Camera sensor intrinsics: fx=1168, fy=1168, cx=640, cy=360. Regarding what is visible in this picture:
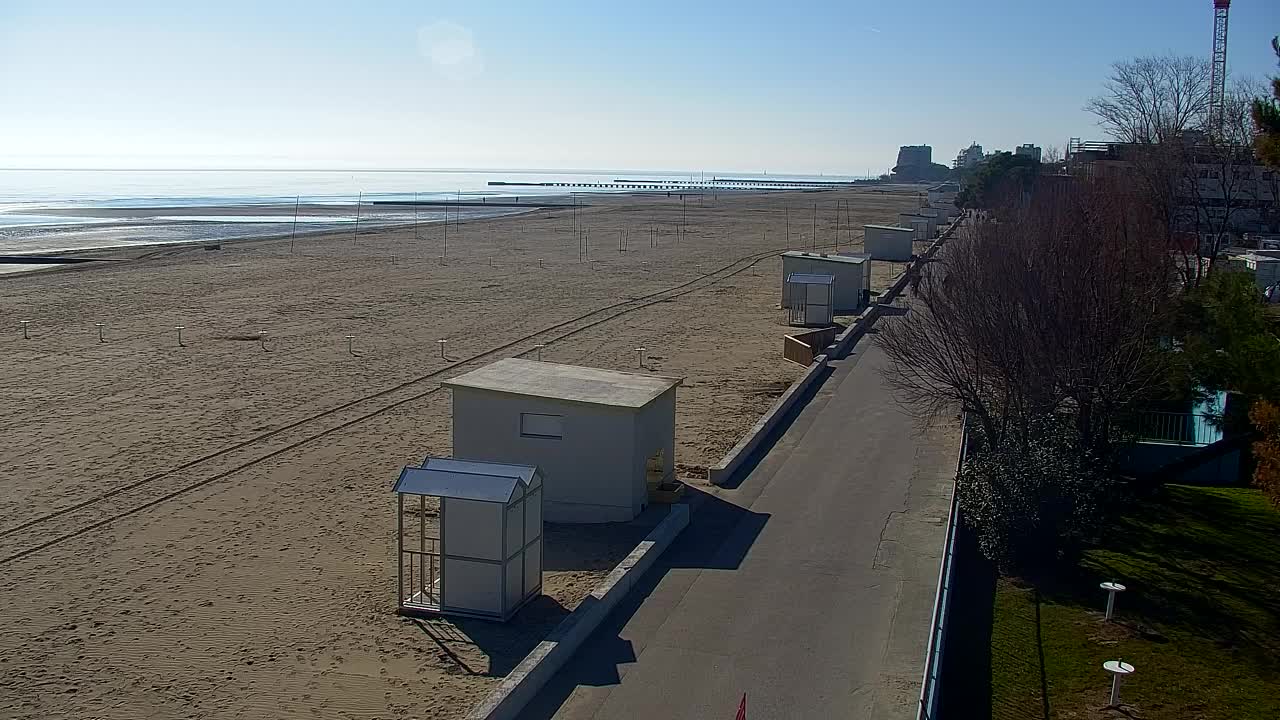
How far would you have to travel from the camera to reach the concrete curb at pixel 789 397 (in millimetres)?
18438

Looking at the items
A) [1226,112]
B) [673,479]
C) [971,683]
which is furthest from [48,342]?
[1226,112]

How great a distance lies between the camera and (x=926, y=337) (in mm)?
19266

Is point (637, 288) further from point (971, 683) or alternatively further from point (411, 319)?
point (971, 683)

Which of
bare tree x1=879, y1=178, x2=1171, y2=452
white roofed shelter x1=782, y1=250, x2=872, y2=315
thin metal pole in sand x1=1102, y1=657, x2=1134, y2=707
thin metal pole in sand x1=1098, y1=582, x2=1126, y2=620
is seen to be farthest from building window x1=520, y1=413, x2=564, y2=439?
white roofed shelter x1=782, y1=250, x2=872, y2=315

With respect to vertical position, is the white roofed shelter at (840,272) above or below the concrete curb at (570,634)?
above

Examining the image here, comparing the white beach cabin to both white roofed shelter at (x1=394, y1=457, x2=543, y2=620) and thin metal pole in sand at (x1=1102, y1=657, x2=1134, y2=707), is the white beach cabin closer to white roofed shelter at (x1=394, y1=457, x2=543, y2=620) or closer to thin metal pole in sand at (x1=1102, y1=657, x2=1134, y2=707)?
white roofed shelter at (x1=394, y1=457, x2=543, y2=620)

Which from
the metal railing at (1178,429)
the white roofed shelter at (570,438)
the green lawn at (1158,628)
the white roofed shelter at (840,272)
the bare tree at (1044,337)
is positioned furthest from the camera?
the white roofed shelter at (840,272)

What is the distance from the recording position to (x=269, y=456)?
65.0 ft

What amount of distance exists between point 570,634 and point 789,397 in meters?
12.7

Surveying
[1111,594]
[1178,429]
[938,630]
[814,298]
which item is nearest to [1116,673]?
[938,630]

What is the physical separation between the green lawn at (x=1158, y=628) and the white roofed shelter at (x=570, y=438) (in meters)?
5.09

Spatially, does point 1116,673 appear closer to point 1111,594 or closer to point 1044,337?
point 1111,594

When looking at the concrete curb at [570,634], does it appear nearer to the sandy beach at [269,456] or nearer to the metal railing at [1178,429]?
the sandy beach at [269,456]

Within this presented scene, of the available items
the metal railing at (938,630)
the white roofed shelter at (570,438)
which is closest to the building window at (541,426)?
the white roofed shelter at (570,438)
